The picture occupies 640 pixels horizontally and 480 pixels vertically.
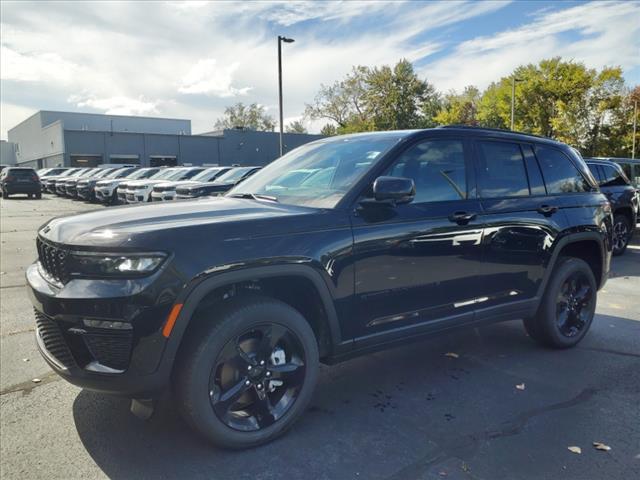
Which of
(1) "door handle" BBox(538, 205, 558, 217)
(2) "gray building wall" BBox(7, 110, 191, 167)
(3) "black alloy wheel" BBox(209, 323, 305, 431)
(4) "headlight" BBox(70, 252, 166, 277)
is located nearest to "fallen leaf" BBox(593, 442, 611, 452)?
(3) "black alloy wheel" BBox(209, 323, 305, 431)

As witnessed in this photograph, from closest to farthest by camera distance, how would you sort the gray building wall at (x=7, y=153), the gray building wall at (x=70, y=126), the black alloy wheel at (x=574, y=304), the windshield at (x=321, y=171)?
1. the windshield at (x=321, y=171)
2. the black alloy wheel at (x=574, y=304)
3. the gray building wall at (x=70, y=126)
4. the gray building wall at (x=7, y=153)

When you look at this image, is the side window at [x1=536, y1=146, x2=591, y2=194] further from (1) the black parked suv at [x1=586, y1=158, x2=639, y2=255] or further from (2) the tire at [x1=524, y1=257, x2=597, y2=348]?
(1) the black parked suv at [x1=586, y1=158, x2=639, y2=255]

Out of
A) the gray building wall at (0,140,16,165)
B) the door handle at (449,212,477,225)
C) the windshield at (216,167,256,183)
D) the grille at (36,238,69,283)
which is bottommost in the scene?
the grille at (36,238,69,283)

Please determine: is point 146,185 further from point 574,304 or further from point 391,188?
point 391,188

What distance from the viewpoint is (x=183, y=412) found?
106 inches

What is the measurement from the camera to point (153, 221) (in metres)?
2.78

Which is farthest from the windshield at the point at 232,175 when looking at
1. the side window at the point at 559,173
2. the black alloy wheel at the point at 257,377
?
the black alloy wheel at the point at 257,377

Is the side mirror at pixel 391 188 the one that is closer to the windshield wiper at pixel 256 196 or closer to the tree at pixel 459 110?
the windshield wiper at pixel 256 196

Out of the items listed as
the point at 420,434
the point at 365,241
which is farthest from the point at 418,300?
the point at 420,434

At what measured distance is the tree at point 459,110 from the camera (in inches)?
2023

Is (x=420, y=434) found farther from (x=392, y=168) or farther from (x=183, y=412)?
(x=392, y=168)

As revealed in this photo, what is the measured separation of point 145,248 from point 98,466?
1.25 meters

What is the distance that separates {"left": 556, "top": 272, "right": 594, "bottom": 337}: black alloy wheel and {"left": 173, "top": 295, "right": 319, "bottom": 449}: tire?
2.74 meters

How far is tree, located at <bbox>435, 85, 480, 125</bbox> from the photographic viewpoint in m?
51.4
